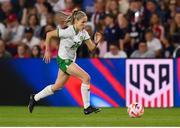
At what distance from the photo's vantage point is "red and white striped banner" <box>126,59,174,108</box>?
17359 mm

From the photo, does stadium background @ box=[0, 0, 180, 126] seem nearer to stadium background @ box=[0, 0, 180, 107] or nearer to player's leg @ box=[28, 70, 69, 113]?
stadium background @ box=[0, 0, 180, 107]

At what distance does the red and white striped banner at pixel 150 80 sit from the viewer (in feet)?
57.0

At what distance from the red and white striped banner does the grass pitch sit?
2.16 feet

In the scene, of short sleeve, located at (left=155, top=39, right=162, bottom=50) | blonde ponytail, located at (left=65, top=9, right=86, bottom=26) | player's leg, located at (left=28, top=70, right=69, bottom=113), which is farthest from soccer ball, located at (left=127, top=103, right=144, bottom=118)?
short sleeve, located at (left=155, top=39, right=162, bottom=50)

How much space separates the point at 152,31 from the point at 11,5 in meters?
4.21

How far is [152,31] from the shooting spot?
19.1m

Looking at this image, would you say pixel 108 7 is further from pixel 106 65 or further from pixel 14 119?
pixel 14 119

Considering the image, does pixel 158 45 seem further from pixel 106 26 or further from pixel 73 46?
pixel 73 46

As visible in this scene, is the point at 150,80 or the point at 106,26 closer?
the point at 150,80

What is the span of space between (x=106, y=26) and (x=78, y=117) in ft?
17.0

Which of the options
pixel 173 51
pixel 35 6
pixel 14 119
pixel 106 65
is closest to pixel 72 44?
pixel 14 119

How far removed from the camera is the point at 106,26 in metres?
19.5

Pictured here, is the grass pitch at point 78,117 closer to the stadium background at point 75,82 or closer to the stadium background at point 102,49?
the stadium background at point 75,82

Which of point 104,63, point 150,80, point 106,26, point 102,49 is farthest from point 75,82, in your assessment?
point 106,26
